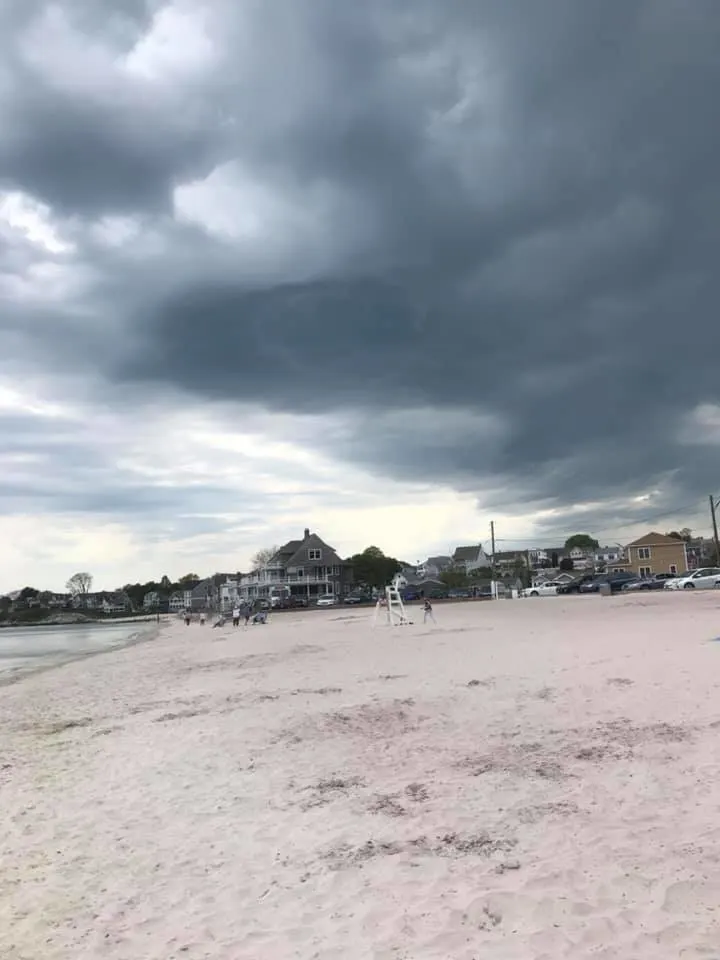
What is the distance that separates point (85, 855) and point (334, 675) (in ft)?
36.7

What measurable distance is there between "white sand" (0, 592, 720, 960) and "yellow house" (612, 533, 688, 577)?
104 m

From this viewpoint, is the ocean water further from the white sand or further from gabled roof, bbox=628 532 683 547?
gabled roof, bbox=628 532 683 547

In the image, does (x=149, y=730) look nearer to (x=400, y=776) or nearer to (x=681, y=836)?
(x=400, y=776)

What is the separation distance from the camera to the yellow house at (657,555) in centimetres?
10975

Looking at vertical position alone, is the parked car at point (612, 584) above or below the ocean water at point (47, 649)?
above

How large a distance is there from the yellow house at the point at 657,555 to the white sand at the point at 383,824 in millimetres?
104485

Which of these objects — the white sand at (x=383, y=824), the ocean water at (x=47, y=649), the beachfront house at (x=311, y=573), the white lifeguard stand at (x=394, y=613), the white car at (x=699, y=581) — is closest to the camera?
the white sand at (x=383, y=824)

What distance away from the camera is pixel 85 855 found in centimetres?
654

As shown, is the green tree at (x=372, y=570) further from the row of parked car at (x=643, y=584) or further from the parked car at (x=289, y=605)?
the row of parked car at (x=643, y=584)

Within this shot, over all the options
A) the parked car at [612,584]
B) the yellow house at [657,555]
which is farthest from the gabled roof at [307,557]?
the parked car at [612,584]

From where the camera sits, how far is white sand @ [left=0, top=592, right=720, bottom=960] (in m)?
4.71

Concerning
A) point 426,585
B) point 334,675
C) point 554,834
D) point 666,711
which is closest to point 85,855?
point 554,834

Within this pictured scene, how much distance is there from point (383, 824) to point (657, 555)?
114055 millimetres

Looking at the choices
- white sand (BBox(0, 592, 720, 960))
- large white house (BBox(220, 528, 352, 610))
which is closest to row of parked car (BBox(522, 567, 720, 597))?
white sand (BBox(0, 592, 720, 960))
